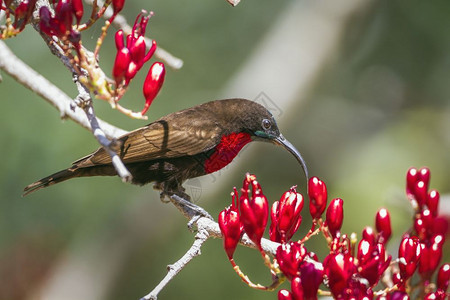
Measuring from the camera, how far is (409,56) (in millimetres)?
8867

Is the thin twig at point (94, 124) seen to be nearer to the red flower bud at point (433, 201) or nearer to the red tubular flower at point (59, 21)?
the red tubular flower at point (59, 21)

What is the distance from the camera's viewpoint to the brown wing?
355 cm

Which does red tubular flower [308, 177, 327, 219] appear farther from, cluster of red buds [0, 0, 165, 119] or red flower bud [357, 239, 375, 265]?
cluster of red buds [0, 0, 165, 119]

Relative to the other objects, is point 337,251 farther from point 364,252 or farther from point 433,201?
point 433,201

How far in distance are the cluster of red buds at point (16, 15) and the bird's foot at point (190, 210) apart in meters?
1.32

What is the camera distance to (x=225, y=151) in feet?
12.5

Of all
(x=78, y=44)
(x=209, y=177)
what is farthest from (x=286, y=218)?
(x=209, y=177)

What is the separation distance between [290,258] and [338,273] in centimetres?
18

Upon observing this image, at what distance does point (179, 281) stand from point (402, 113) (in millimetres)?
3543

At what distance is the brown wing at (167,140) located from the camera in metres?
3.55

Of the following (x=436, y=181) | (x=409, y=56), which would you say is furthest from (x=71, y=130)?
(x=409, y=56)

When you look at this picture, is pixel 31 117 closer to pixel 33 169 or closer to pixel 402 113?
pixel 33 169

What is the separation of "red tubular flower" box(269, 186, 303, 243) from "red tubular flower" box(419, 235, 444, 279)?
477 mm

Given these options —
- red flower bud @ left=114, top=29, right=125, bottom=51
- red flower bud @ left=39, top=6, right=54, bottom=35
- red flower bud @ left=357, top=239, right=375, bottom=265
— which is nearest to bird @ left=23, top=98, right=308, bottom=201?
red flower bud @ left=114, top=29, right=125, bottom=51
